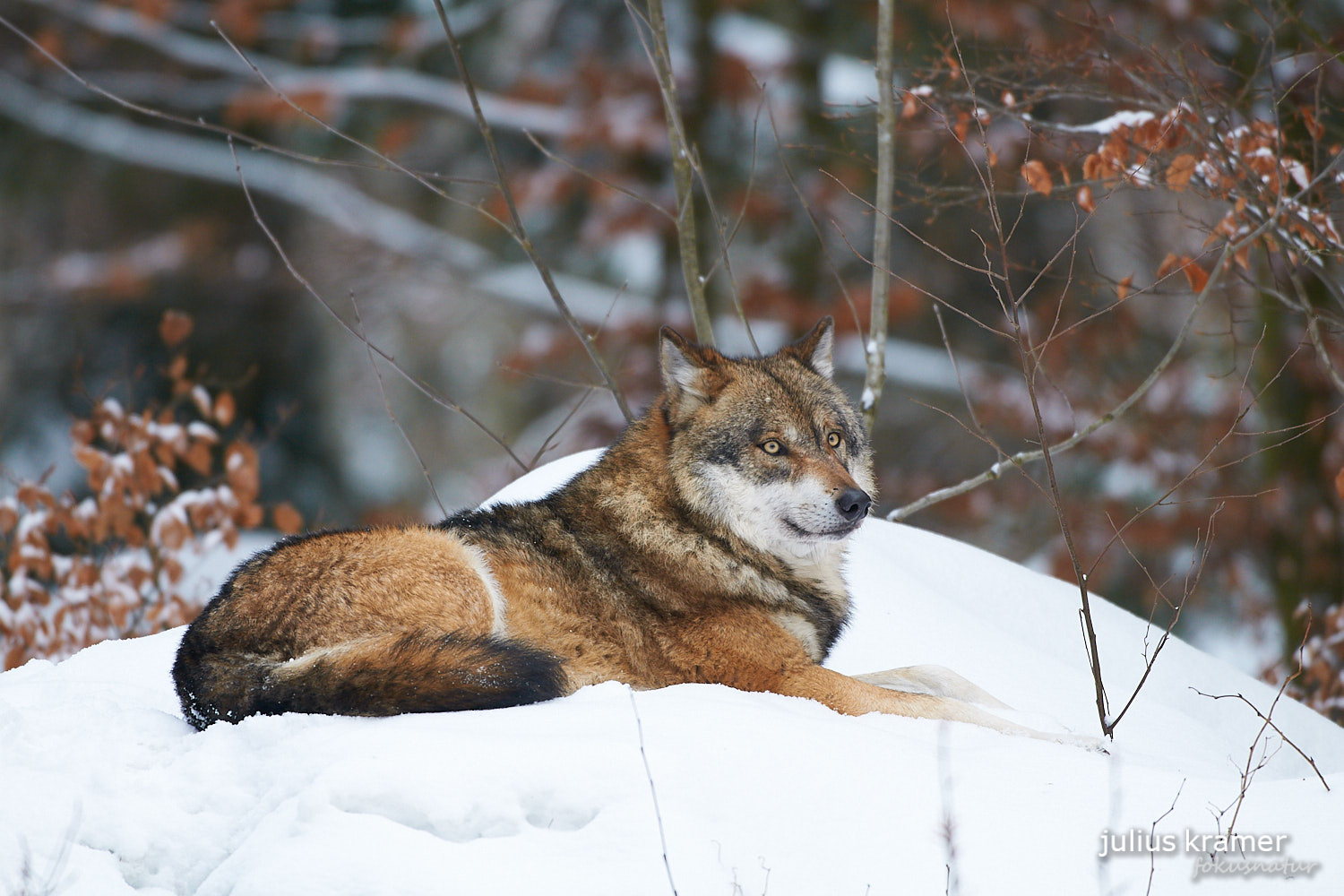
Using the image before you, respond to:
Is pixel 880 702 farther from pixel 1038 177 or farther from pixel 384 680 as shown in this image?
pixel 1038 177

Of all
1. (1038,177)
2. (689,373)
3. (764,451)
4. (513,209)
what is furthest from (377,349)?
(1038,177)

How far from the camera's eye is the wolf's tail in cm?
304

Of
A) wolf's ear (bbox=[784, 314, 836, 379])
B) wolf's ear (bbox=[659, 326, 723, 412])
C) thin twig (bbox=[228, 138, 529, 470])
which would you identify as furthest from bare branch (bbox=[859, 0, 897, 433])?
thin twig (bbox=[228, 138, 529, 470])

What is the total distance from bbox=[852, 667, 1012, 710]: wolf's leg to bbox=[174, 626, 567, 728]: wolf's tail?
1.45 meters

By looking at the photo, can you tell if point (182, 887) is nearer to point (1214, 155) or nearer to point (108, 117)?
point (1214, 155)

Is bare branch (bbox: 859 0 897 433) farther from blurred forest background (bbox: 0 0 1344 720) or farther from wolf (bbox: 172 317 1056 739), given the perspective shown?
blurred forest background (bbox: 0 0 1344 720)

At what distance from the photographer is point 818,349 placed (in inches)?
189

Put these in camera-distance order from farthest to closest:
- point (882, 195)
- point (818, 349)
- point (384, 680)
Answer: point (882, 195)
point (818, 349)
point (384, 680)

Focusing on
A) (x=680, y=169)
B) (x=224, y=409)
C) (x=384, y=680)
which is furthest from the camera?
(x=224, y=409)

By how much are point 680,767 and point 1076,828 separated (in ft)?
2.96

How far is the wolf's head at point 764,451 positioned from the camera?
4039mm

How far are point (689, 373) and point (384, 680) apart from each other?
1.84 m

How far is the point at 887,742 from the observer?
286cm

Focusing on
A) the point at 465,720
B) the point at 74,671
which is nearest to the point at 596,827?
the point at 465,720
